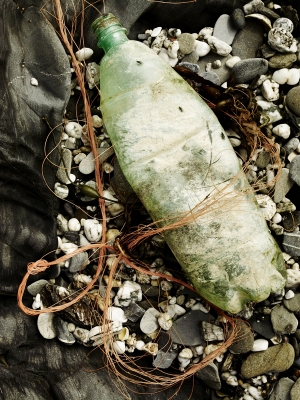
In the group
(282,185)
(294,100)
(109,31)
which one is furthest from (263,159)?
(109,31)

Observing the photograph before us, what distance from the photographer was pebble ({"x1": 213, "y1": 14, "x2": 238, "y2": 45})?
6.40ft

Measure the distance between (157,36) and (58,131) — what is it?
0.48 metres

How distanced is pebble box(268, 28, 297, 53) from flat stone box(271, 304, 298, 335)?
2.88 feet

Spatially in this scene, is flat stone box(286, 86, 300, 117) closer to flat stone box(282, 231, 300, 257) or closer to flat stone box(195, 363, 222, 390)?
flat stone box(282, 231, 300, 257)

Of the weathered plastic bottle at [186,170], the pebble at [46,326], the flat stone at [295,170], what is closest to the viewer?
the weathered plastic bottle at [186,170]

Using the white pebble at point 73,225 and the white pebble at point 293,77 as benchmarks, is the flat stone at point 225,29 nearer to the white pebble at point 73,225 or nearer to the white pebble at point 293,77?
the white pebble at point 293,77

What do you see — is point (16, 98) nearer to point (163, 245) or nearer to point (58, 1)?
point (58, 1)

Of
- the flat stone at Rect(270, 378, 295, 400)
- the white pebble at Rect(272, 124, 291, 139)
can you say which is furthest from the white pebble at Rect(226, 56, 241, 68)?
the flat stone at Rect(270, 378, 295, 400)

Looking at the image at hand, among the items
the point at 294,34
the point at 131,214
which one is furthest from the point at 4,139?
the point at 294,34

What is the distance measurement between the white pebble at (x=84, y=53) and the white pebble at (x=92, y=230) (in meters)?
0.54

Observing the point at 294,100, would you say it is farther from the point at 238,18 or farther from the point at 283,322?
the point at 283,322

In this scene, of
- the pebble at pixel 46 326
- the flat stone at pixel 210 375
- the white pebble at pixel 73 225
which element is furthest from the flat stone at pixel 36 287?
the flat stone at pixel 210 375

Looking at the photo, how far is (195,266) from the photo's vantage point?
1684 millimetres

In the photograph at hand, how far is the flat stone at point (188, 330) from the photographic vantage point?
6.17ft
